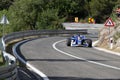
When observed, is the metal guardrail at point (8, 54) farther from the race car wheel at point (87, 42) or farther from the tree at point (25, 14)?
the tree at point (25, 14)

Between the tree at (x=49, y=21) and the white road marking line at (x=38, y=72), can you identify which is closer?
the white road marking line at (x=38, y=72)

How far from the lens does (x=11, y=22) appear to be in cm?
6247

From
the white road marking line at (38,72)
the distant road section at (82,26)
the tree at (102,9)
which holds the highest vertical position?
the white road marking line at (38,72)

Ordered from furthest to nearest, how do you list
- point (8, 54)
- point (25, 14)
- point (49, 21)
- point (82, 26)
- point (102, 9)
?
point (102, 9) < point (82, 26) < point (25, 14) < point (49, 21) < point (8, 54)

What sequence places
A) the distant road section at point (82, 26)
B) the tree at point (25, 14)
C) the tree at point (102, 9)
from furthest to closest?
1. the tree at point (102, 9)
2. the distant road section at point (82, 26)
3. the tree at point (25, 14)

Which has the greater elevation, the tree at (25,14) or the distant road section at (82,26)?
the tree at (25,14)

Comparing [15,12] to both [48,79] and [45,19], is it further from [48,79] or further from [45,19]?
[48,79]

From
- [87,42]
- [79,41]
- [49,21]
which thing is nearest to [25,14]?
[49,21]

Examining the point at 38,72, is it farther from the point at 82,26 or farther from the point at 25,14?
the point at 82,26

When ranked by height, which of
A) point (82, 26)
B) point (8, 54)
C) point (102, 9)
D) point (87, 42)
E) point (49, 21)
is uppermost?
point (8, 54)

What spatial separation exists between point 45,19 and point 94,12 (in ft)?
99.6

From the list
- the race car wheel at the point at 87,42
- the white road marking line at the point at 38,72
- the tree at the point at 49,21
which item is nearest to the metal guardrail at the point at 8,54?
the white road marking line at the point at 38,72

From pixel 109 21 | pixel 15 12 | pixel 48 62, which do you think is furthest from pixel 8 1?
pixel 48 62

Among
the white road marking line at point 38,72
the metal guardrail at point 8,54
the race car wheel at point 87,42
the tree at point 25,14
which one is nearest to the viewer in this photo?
the metal guardrail at point 8,54
